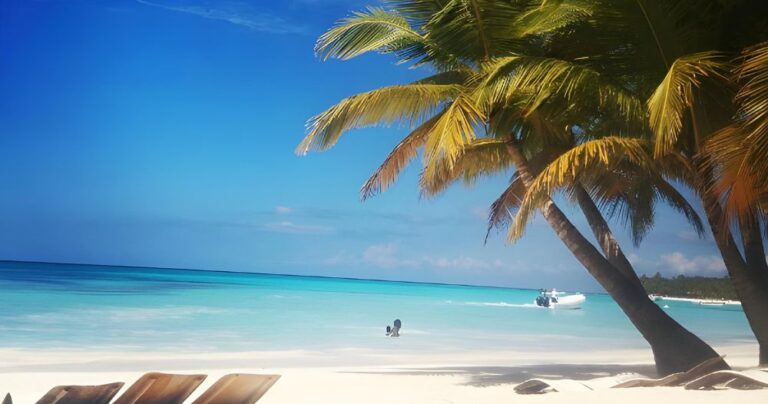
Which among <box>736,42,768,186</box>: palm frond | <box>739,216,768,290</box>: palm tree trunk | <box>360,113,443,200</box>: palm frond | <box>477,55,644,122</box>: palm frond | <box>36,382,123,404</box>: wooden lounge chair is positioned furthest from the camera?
<box>360,113,443,200</box>: palm frond

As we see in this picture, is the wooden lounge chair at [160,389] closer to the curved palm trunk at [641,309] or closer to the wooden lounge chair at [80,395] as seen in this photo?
the wooden lounge chair at [80,395]

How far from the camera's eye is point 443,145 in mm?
5477

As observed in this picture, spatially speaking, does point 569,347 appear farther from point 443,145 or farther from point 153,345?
point 443,145

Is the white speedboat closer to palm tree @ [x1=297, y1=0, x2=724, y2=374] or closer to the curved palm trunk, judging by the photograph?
palm tree @ [x1=297, y1=0, x2=724, y2=374]

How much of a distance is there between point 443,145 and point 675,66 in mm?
1767

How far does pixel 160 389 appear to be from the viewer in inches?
129

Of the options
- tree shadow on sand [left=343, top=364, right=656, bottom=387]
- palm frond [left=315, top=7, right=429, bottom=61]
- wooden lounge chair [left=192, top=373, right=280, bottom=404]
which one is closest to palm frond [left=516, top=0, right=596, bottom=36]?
palm frond [left=315, top=7, right=429, bottom=61]

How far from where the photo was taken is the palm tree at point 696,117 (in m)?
5.04

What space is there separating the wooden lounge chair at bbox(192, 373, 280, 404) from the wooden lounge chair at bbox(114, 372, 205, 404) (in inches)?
3.4

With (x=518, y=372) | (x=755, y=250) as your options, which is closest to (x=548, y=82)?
(x=755, y=250)

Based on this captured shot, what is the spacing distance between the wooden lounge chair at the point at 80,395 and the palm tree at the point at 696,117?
354 centimetres

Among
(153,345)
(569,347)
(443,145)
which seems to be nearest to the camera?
(443,145)

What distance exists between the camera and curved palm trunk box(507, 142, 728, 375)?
608cm

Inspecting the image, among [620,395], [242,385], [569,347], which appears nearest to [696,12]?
[620,395]
